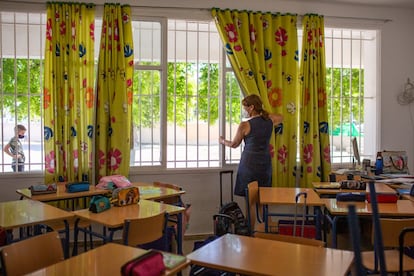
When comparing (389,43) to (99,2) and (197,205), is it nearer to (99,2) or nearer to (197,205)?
(197,205)

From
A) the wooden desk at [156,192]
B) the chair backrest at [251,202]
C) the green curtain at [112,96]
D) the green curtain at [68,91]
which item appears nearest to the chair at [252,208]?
→ the chair backrest at [251,202]

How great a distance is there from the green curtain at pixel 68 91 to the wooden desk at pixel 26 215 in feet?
4.07

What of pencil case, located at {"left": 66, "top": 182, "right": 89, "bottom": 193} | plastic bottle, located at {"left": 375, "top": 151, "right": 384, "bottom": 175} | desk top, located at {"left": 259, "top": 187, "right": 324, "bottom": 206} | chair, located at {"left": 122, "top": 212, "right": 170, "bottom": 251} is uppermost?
plastic bottle, located at {"left": 375, "top": 151, "right": 384, "bottom": 175}

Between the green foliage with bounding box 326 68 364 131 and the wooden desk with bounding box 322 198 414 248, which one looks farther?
the green foliage with bounding box 326 68 364 131

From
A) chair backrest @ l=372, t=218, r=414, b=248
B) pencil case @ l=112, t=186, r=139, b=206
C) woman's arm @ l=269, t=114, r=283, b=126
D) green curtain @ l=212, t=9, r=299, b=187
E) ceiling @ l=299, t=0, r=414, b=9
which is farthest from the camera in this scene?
ceiling @ l=299, t=0, r=414, b=9

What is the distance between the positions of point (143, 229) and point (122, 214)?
282 mm

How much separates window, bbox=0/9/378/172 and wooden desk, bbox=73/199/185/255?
5.46 ft

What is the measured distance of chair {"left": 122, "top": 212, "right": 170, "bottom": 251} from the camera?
2654 mm

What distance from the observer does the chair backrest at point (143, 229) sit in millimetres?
2654

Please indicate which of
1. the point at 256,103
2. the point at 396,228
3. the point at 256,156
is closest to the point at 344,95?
the point at 256,103

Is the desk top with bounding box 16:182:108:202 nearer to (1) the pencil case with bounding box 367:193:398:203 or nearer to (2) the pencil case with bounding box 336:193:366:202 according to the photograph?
(2) the pencil case with bounding box 336:193:366:202

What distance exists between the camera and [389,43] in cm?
543

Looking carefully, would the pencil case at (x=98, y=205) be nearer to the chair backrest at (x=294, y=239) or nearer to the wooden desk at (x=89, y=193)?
the wooden desk at (x=89, y=193)

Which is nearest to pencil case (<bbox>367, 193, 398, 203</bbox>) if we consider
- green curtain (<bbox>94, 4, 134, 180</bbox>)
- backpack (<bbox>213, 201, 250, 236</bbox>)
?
backpack (<bbox>213, 201, 250, 236</bbox>)
